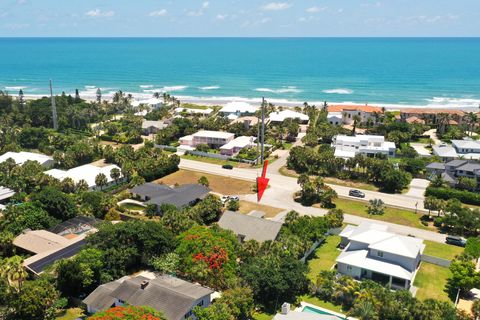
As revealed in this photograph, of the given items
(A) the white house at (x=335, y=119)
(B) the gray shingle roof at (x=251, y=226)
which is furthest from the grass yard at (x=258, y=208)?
(A) the white house at (x=335, y=119)

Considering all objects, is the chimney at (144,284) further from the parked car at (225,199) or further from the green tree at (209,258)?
the parked car at (225,199)

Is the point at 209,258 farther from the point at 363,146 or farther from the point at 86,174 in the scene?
the point at 363,146

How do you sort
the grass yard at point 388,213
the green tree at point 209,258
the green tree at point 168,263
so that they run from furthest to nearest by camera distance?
the grass yard at point 388,213
the green tree at point 168,263
the green tree at point 209,258

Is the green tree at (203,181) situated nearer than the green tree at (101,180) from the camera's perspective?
No

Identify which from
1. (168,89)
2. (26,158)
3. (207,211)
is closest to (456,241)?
(207,211)

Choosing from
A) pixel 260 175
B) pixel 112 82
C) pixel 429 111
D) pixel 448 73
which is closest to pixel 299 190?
pixel 260 175

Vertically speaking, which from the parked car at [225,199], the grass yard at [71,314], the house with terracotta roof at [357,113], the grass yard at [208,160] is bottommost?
the grass yard at [71,314]
